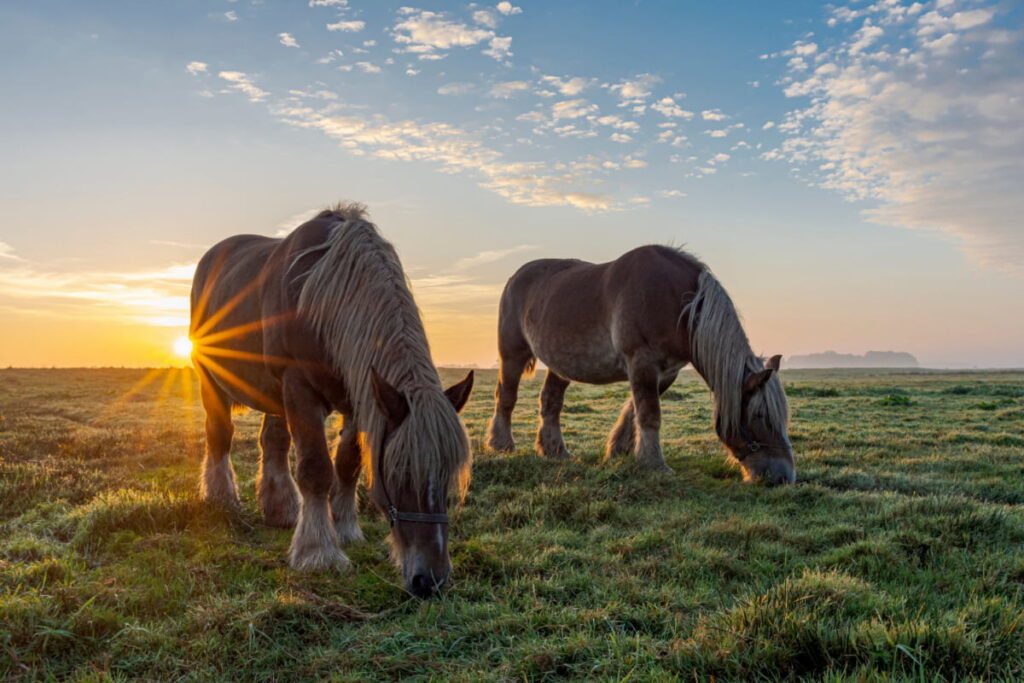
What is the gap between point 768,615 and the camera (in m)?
3.26

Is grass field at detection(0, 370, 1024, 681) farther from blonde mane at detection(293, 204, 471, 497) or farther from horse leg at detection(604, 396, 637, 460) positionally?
horse leg at detection(604, 396, 637, 460)

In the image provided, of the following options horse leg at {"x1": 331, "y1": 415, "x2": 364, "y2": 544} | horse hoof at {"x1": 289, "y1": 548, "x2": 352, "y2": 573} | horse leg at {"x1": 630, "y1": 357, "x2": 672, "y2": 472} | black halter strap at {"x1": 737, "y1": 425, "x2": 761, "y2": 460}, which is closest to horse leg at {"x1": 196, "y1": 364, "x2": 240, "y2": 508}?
horse leg at {"x1": 331, "y1": 415, "x2": 364, "y2": 544}

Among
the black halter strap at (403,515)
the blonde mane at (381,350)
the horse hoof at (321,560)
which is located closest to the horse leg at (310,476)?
the horse hoof at (321,560)

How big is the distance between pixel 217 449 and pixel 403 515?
354 cm

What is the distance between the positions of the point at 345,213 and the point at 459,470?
2717mm

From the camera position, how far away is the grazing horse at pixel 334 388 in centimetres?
404

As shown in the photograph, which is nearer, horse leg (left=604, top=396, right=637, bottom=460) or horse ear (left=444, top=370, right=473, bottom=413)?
horse ear (left=444, top=370, right=473, bottom=413)

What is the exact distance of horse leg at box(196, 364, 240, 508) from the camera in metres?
6.55

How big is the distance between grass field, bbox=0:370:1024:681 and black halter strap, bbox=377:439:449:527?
49cm

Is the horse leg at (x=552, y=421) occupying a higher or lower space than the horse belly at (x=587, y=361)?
lower

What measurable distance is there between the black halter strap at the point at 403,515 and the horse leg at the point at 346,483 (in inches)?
49.5

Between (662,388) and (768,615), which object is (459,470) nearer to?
(768,615)

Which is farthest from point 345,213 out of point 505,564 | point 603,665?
point 603,665

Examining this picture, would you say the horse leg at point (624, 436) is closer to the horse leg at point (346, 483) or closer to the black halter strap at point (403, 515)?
the horse leg at point (346, 483)
